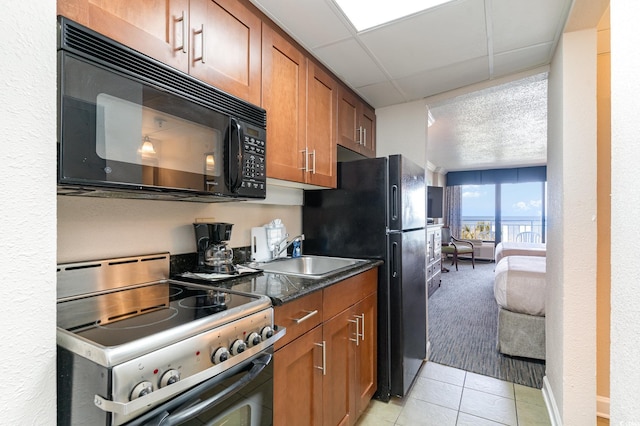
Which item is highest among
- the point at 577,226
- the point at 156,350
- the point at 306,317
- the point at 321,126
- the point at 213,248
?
the point at 321,126

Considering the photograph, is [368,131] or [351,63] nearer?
[351,63]

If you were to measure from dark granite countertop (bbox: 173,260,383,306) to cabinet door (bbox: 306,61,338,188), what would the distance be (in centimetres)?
63

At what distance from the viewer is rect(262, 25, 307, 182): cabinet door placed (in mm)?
1535

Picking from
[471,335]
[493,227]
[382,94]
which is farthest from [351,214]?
[493,227]

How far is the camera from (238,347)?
0.90 metres

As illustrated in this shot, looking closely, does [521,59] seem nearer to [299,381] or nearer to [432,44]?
[432,44]

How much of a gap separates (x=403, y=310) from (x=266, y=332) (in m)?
1.24

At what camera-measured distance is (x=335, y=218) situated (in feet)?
7.08

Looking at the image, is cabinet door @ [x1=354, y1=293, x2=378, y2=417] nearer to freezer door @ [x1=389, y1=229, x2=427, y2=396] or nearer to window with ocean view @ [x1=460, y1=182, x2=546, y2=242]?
freezer door @ [x1=389, y1=229, x2=427, y2=396]

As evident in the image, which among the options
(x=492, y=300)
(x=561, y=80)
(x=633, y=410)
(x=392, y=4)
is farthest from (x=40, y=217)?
(x=492, y=300)

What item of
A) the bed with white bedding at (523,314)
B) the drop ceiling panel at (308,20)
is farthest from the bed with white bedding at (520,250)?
the drop ceiling panel at (308,20)

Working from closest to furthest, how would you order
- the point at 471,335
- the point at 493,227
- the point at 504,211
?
1. the point at 471,335
2. the point at 504,211
3. the point at 493,227

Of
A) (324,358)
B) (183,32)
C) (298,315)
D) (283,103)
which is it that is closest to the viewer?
(183,32)

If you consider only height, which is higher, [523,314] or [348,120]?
[348,120]
